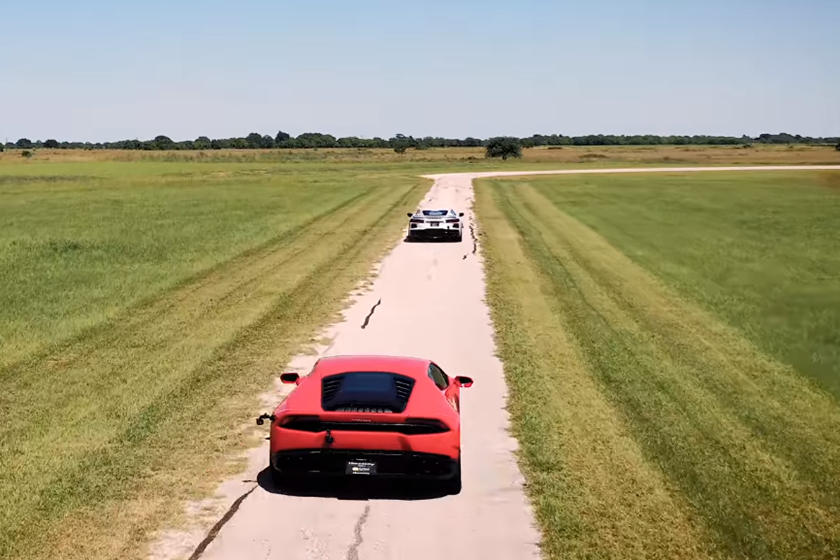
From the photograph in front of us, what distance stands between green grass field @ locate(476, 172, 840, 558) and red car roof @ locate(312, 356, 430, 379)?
1.64 metres

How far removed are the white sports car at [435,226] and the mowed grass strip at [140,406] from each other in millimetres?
8853

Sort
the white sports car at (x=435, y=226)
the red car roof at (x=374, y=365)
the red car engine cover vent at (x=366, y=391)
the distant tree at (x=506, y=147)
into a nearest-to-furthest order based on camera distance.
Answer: the red car engine cover vent at (x=366, y=391), the red car roof at (x=374, y=365), the white sports car at (x=435, y=226), the distant tree at (x=506, y=147)

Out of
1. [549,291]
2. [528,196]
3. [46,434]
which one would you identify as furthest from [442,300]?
[528,196]

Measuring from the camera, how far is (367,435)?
903 cm

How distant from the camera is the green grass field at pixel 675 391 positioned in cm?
893

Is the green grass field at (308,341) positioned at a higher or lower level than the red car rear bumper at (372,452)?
lower

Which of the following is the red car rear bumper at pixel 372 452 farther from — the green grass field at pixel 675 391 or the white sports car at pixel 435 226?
the white sports car at pixel 435 226

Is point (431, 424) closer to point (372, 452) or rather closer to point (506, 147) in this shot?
point (372, 452)

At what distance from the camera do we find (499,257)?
99.6 ft

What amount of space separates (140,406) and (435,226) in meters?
22.5

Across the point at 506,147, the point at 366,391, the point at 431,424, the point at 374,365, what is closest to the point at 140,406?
the point at 374,365

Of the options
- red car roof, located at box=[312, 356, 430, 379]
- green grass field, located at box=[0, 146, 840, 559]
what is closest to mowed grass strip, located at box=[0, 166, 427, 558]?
green grass field, located at box=[0, 146, 840, 559]

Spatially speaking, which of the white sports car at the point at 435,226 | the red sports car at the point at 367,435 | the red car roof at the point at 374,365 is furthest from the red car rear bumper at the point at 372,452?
the white sports car at the point at 435,226

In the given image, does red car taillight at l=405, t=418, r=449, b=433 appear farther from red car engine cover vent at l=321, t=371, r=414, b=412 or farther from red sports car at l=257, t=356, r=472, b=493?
red car engine cover vent at l=321, t=371, r=414, b=412
